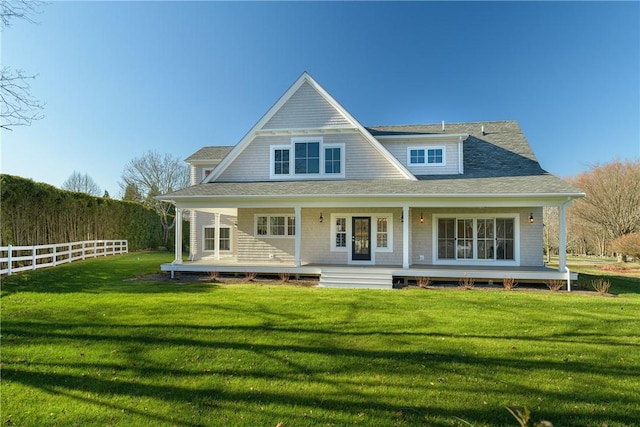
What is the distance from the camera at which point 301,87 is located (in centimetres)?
1414

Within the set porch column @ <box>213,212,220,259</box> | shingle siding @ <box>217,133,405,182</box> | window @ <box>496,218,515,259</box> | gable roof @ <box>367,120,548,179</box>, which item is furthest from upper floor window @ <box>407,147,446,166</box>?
porch column @ <box>213,212,220,259</box>

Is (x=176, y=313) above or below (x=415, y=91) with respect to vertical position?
below

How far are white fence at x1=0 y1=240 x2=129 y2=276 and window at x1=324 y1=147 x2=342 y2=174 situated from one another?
38.6 feet

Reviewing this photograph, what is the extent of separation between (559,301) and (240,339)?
8144 millimetres

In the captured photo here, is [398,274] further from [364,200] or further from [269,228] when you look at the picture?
[269,228]

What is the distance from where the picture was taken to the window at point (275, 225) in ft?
46.9

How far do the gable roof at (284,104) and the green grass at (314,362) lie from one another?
6970mm

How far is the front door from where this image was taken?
13531 millimetres

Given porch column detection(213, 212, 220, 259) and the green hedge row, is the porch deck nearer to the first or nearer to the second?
porch column detection(213, 212, 220, 259)

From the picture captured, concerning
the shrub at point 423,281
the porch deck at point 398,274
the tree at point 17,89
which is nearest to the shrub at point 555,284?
the porch deck at point 398,274

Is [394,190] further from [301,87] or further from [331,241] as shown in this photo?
[301,87]

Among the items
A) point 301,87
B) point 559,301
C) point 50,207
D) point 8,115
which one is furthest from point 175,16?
point 559,301

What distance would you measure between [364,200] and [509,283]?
5.37m

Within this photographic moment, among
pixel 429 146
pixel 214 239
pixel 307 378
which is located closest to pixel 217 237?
pixel 214 239
